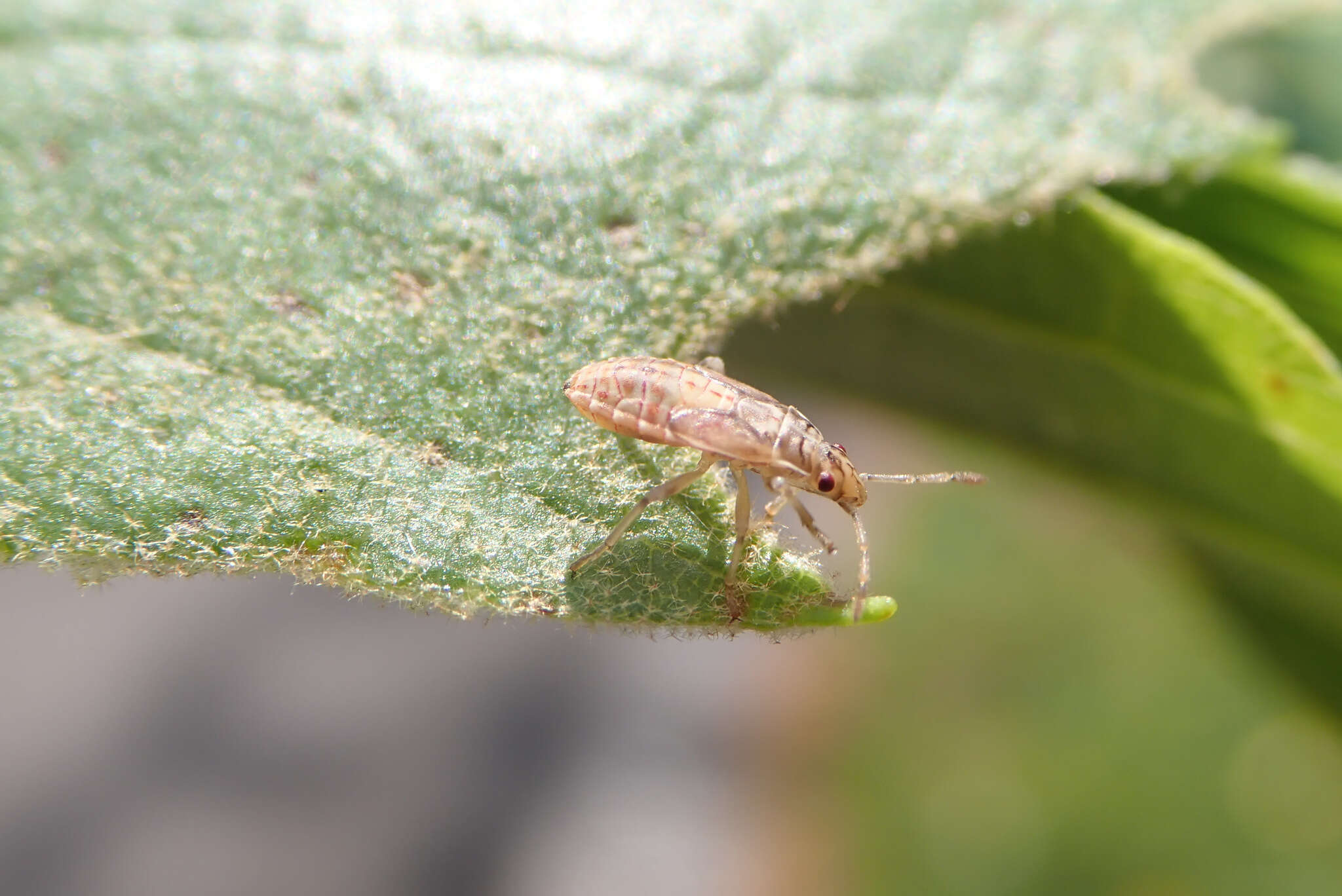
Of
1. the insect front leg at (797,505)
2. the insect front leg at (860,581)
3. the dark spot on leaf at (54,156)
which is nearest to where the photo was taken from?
the insect front leg at (860,581)

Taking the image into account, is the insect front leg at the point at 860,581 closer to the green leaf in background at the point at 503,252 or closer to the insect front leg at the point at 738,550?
the green leaf in background at the point at 503,252

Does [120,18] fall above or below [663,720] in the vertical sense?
above

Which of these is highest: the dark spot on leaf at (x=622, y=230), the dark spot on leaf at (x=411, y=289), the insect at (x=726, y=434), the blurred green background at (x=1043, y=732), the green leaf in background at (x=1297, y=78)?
the green leaf in background at (x=1297, y=78)

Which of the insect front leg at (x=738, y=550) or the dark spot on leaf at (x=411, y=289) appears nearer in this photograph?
the insect front leg at (x=738, y=550)

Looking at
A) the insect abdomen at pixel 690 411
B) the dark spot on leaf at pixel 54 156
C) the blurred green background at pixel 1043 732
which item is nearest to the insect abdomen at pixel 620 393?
the insect abdomen at pixel 690 411

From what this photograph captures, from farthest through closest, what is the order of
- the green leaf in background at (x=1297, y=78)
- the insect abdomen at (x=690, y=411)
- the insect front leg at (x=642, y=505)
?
the green leaf in background at (x=1297, y=78) → the insect abdomen at (x=690, y=411) → the insect front leg at (x=642, y=505)

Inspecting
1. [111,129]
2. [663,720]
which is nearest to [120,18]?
[111,129]

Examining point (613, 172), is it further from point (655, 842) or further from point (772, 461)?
point (655, 842)

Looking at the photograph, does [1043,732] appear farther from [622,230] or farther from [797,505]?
[622,230]
